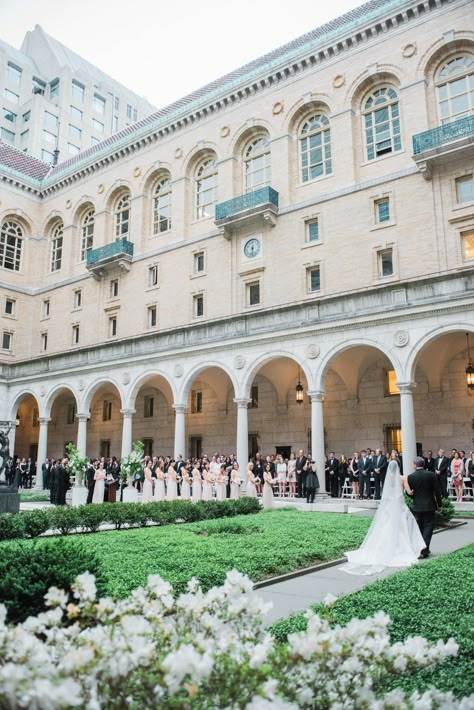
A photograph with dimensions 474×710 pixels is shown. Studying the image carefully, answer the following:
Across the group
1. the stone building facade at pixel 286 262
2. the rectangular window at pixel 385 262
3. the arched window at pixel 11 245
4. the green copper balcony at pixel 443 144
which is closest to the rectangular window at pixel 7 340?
the stone building facade at pixel 286 262

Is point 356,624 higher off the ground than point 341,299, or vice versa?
point 341,299

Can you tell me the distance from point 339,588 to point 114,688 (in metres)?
6.59

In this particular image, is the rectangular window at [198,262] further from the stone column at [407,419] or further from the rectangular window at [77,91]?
the rectangular window at [77,91]

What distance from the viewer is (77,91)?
75.2 m

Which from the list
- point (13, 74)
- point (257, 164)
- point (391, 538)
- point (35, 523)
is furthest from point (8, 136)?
point (391, 538)

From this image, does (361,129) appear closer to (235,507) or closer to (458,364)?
(458,364)

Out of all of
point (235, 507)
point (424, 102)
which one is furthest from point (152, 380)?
point (424, 102)

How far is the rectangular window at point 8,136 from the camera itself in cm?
6825

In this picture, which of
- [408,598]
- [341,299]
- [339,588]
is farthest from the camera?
[341,299]

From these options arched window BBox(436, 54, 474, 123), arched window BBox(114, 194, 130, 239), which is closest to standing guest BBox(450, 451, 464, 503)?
arched window BBox(436, 54, 474, 123)

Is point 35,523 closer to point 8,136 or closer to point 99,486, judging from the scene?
point 99,486

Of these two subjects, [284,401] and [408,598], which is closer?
[408,598]

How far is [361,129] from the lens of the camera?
Result: 31938mm

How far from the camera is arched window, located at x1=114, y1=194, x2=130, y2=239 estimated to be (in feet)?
143
